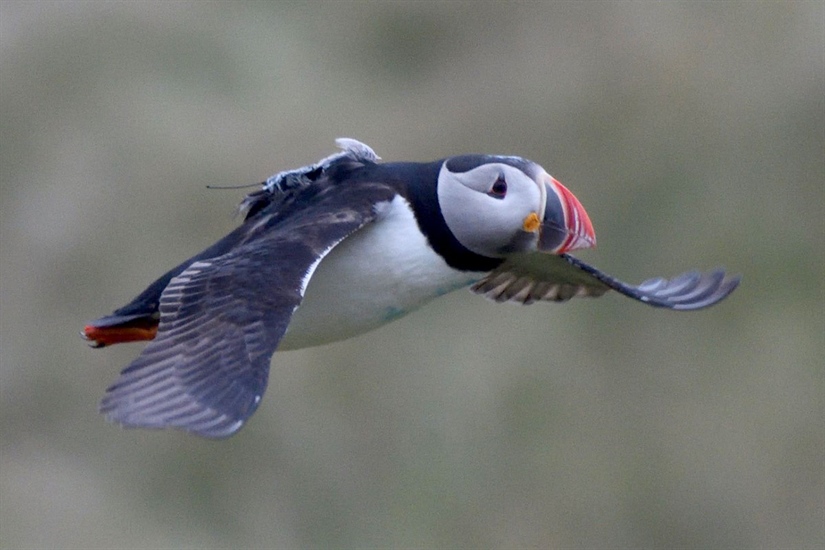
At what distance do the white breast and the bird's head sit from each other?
0.43 ft

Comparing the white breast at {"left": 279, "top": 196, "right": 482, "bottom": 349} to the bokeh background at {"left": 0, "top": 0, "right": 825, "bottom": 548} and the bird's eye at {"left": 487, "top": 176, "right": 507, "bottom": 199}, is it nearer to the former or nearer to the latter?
the bird's eye at {"left": 487, "top": 176, "right": 507, "bottom": 199}

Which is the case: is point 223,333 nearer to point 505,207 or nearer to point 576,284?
point 505,207

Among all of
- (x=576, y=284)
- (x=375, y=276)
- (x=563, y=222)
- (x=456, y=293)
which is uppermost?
(x=563, y=222)

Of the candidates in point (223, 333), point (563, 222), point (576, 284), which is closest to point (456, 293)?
point (576, 284)

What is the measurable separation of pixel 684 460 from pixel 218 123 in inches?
138

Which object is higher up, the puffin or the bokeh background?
the puffin

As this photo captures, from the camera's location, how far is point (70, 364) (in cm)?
892

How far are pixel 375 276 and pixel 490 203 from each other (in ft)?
1.37

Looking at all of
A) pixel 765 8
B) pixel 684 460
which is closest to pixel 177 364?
pixel 684 460

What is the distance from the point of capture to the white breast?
Result: 498 centimetres

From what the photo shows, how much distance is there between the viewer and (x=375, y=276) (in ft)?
16.4

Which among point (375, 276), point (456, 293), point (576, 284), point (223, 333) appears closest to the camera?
point (223, 333)

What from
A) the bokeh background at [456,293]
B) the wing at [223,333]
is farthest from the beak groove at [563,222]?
the bokeh background at [456,293]

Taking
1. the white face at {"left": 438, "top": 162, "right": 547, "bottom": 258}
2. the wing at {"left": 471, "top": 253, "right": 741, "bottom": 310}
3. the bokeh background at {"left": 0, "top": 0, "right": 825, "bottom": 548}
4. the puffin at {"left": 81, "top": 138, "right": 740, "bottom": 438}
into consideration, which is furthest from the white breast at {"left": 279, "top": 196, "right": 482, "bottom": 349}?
the bokeh background at {"left": 0, "top": 0, "right": 825, "bottom": 548}
